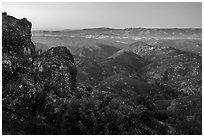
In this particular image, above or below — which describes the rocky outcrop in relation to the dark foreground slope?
above

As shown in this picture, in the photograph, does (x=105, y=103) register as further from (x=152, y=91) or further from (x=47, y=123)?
(x=152, y=91)

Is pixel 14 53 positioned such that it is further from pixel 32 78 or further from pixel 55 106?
pixel 55 106

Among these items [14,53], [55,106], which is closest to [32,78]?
[14,53]

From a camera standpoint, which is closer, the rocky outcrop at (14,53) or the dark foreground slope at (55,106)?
the dark foreground slope at (55,106)

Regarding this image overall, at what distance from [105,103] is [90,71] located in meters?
117

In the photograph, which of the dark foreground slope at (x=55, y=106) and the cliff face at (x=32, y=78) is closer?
the dark foreground slope at (x=55, y=106)

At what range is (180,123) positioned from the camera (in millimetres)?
26453

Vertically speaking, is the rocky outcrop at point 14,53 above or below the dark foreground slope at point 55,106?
above

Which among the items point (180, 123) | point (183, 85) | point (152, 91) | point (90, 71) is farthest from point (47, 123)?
point (90, 71)

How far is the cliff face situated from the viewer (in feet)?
74.7

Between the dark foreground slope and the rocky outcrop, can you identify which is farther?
the rocky outcrop

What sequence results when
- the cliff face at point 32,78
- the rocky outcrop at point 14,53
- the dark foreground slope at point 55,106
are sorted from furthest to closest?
the rocky outcrop at point 14,53
the cliff face at point 32,78
the dark foreground slope at point 55,106

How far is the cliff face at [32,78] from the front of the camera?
2278 centimetres

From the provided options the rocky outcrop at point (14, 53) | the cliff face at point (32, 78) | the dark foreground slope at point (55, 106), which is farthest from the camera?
the rocky outcrop at point (14, 53)
